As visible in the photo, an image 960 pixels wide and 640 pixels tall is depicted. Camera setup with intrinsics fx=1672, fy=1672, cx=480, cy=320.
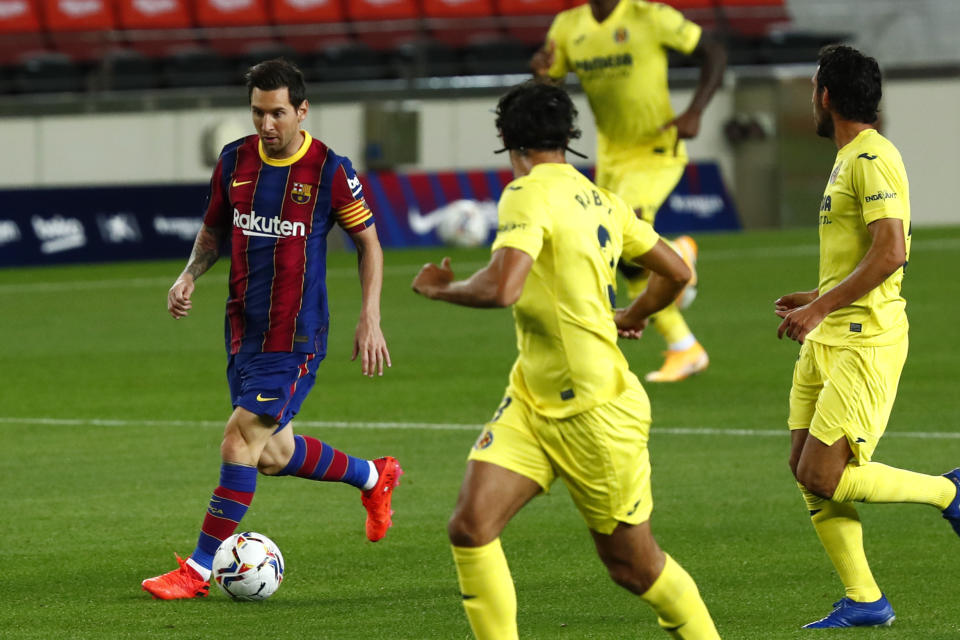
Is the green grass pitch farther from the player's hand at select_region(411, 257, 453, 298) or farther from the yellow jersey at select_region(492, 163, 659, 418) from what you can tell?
the player's hand at select_region(411, 257, 453, 298)

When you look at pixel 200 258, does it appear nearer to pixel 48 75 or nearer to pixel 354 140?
pixel 354 140

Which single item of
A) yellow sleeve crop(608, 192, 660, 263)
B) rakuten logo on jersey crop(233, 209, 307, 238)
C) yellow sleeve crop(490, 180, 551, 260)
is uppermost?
yellow sleeve crop(490, 180, 551, 260)

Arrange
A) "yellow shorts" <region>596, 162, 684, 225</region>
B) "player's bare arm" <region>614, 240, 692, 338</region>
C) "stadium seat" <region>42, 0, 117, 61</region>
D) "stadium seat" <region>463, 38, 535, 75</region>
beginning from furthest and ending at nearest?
"stadium seat" <region>42, 0, 117, 61</region>, "stadium seat" <region>463, 38, 535, 75</region>, "yellow shorts" <region>596, 162, 684, 225</region>, "player's bare arm" <region>614, 240, 692, 338</region>

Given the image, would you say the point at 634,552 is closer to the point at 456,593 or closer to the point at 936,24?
the point at 456,593

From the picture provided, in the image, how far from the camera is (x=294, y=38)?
23.3 meters

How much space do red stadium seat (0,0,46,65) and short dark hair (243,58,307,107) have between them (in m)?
17.1

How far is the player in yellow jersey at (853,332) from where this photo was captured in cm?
554

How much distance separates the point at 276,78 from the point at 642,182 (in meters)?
5.42

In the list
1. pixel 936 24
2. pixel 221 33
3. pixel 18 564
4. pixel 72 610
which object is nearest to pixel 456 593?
pixel 72 610

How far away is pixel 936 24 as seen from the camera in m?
24.4

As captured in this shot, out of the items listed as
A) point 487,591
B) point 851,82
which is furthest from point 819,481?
point 487,591

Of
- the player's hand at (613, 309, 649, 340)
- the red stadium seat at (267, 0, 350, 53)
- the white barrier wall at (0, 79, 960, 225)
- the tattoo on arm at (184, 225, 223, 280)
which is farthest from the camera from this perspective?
the red stadium seat at (267, 0, 350, 53)

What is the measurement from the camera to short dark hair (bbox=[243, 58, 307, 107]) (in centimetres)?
633

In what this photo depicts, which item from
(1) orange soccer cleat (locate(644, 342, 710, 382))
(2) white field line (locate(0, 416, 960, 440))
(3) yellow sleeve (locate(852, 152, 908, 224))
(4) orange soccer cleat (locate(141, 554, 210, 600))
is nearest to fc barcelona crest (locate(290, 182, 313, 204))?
(4) orange soccer cleat (locate(141, 554, 210, 600))
